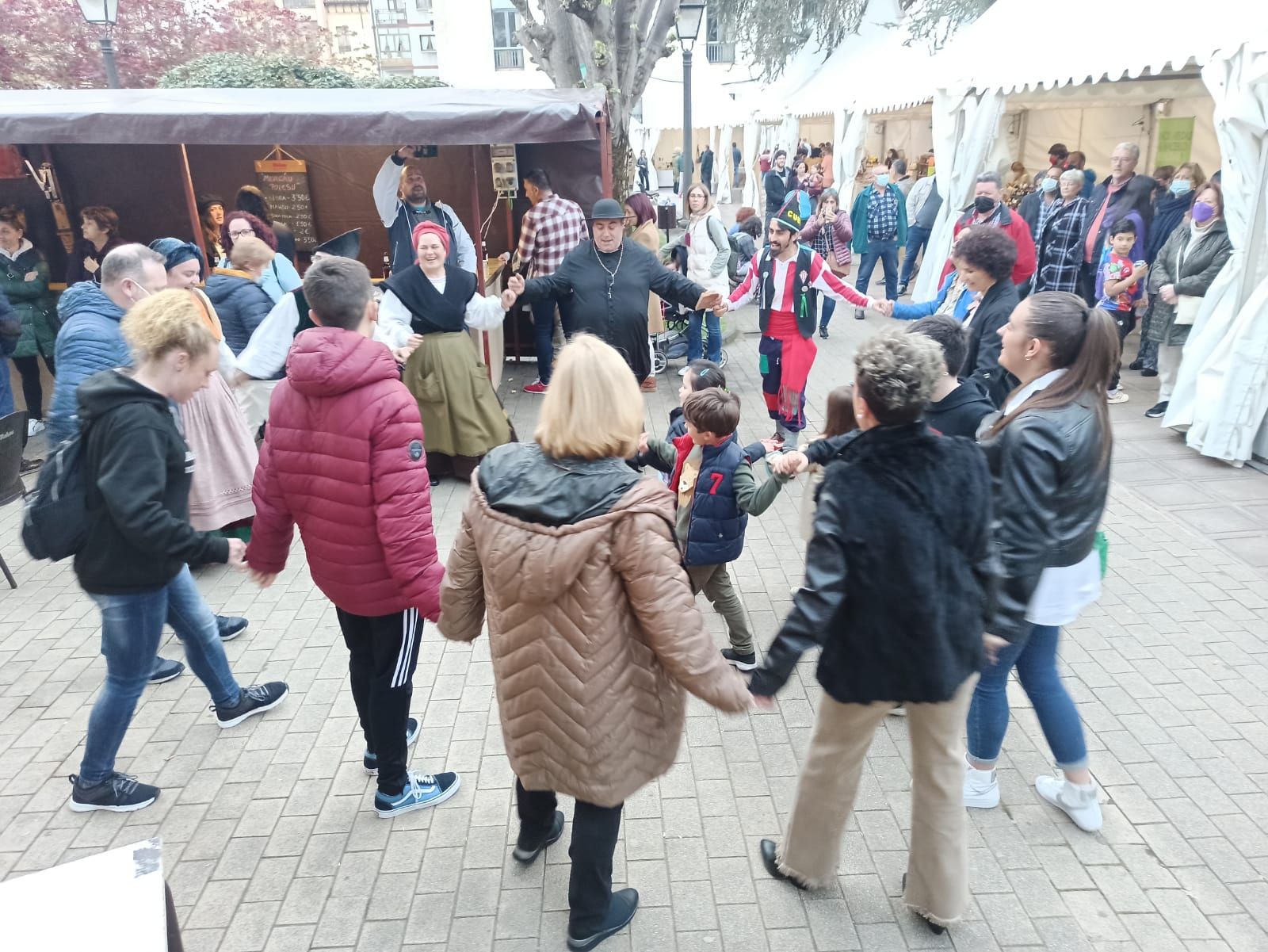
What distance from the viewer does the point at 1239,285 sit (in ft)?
21.0

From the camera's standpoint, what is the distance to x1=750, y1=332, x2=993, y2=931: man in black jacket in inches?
89.8

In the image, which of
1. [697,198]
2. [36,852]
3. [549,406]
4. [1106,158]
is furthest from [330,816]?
[1106,158]

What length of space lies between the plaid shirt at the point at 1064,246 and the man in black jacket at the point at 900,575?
6.77m

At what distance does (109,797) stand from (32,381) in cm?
576

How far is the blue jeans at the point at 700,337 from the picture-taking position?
9.34 m

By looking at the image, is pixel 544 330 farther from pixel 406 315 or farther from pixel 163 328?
pixel 163 328

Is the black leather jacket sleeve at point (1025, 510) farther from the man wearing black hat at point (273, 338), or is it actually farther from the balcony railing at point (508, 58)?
the balcony railing at point (508, 58)

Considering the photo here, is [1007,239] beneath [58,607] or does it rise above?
above

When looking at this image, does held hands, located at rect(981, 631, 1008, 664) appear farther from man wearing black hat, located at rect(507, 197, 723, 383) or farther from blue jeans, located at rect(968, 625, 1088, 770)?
man wearing black hat, located at rect(507, 197, 723, 383)

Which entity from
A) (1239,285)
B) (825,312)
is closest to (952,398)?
(1239,285)

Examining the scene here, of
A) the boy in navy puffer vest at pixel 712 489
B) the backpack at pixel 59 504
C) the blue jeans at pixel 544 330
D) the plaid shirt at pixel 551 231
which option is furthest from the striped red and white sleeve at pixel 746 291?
the backpack at pixel 59 504

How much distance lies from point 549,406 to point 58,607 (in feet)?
13.8

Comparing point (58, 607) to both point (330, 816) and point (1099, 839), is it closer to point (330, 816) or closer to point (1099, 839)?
point (330, 816)

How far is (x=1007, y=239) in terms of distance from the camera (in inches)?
167
